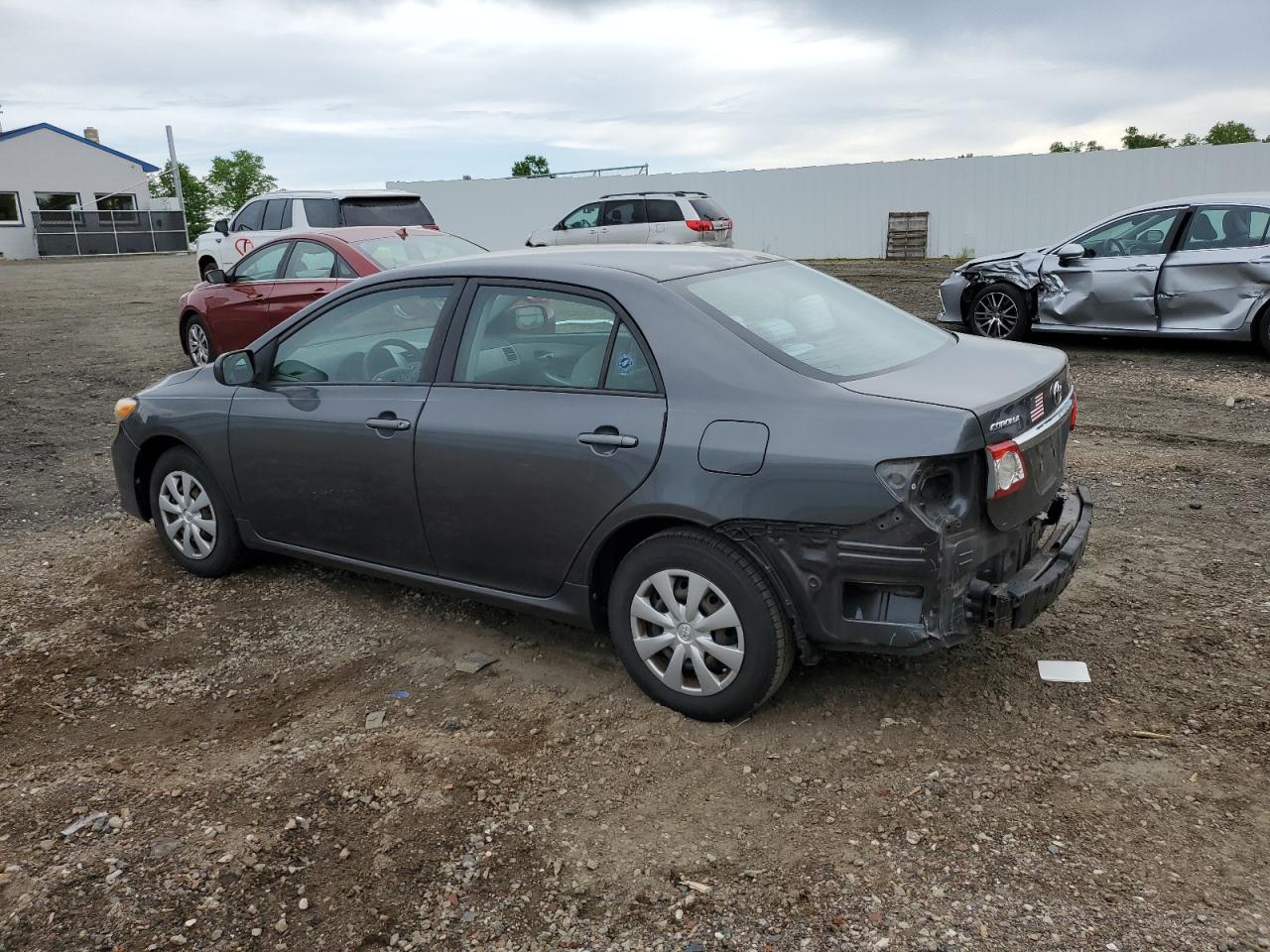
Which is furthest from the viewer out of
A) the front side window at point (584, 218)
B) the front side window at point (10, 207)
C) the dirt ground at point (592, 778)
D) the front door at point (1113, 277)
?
the front side window at point (10, 207)

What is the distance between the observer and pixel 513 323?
13.5 ft

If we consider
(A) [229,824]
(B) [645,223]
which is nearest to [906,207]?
(B) [645,223]

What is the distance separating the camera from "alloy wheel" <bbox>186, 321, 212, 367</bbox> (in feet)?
36.5

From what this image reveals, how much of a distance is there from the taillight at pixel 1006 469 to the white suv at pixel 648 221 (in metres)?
16.1

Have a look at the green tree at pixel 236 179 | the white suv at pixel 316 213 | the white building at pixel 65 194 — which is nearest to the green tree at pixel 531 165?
the green tree at pixel 236 179

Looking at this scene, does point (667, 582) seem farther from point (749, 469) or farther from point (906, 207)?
point (906, 207)

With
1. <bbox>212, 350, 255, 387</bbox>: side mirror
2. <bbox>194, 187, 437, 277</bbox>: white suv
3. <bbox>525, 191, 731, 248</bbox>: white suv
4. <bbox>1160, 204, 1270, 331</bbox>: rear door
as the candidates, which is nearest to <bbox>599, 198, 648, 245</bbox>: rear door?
<bbox>525, 191, 731, 248</bbox>: white suv

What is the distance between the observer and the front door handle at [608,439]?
3.63 meters

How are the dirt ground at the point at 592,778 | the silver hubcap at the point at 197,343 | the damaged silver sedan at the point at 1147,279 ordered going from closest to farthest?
the dirt ground at the point at 592,778 < the damaged silver sedan at the point at 1147,279 < the silver hubcap at the point at 197,343

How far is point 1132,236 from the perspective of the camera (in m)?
10.5

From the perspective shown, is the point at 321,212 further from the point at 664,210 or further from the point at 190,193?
the point at 190,193

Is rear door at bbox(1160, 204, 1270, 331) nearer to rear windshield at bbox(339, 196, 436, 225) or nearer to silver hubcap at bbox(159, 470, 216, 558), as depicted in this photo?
rear windshield at bbox(339, 196, 436, 225)

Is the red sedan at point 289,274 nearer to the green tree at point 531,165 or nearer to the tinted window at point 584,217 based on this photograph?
the tinted window at point 584,217

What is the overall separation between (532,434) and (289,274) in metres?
7.07
